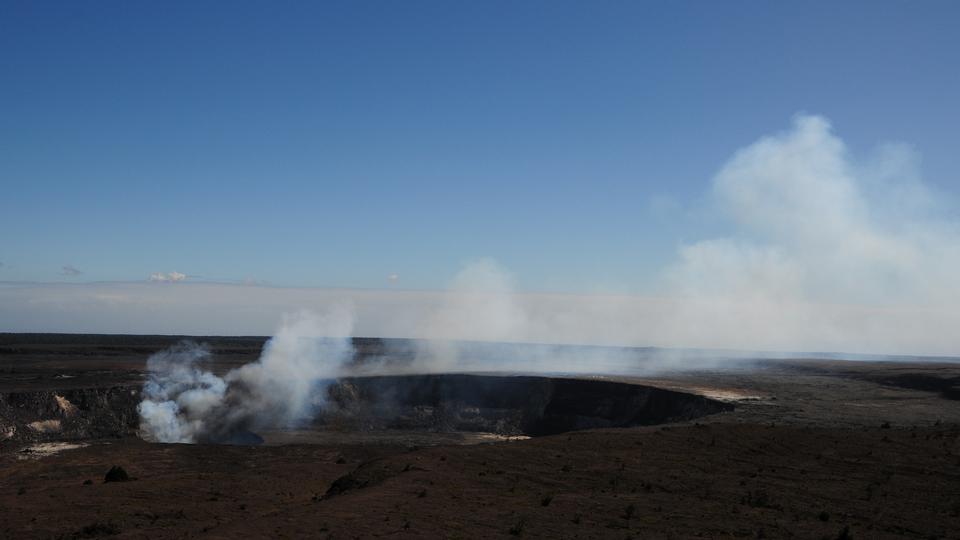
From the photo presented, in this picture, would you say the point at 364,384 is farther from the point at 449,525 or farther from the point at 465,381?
the point at 449,525

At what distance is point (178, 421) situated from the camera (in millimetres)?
51656

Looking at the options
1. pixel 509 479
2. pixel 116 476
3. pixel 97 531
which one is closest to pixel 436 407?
pixel 116 476

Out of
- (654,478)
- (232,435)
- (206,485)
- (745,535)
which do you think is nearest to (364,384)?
(232,435)

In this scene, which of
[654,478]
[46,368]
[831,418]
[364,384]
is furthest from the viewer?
[46,368]

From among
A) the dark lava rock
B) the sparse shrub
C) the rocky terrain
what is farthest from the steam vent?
the sparse shrub

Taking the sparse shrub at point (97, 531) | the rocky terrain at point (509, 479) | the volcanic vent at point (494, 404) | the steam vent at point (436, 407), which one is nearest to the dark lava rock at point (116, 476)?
the rocky terrain at point (509, 479)

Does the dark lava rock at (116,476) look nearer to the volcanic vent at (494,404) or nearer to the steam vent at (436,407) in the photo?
the steam vent at (436,407)

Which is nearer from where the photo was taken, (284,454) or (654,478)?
(654,478)

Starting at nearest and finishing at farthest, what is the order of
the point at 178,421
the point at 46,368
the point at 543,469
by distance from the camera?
the point at 543,469, the point at 178,421, the point at 46,368

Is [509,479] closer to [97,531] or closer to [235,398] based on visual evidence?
[97,531]

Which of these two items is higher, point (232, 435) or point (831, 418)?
point (831, 418)

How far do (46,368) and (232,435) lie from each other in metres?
43.8

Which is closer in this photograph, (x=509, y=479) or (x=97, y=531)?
(x=97, y=531)

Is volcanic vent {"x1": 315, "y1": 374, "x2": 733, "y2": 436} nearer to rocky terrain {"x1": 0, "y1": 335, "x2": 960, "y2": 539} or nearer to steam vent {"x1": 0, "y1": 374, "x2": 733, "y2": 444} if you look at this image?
steam vent {"x1": 0, "y1": 374, "x2": 733, "y2": 444}
